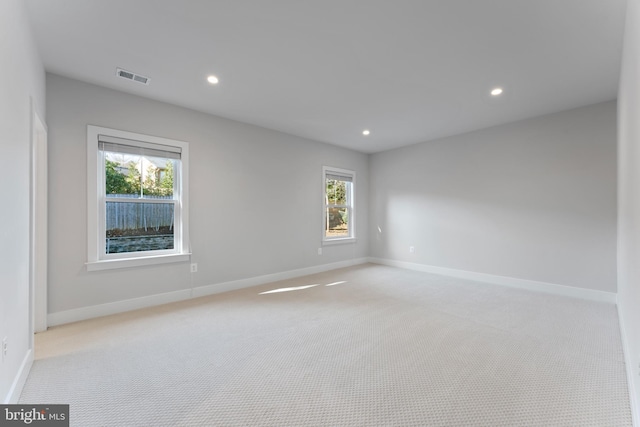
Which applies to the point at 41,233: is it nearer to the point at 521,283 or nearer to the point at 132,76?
the point at 132,76

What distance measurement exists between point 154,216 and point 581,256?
560 centimetres

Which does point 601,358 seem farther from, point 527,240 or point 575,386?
point 527,240

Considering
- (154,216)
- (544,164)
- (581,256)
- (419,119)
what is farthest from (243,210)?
(581,256)

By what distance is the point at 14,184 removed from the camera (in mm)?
1670

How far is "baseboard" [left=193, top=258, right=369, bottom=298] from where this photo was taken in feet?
12.4

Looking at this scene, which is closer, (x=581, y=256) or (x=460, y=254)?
(x=581, y=256)

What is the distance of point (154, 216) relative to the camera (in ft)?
11.4

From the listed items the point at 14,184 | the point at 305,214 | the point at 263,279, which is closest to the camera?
the point at 14,184

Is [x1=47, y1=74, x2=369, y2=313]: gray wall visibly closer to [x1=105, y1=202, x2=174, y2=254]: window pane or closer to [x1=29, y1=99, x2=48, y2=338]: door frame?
[x1=29, y1=99, x2=48, y2=338]: door frame

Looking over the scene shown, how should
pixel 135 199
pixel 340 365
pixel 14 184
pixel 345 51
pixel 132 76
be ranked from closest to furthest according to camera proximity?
pixel 14 184
pixel 340 365
pixel 345 51
pixel 132 76
pixel 135 199

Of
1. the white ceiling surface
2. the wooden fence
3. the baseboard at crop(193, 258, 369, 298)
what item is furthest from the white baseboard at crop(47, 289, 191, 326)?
the white ceiling surface

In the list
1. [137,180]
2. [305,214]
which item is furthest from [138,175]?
[305,214]

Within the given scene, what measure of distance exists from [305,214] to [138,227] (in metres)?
2.60

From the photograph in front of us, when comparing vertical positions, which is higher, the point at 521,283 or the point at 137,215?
the point at 137,215
